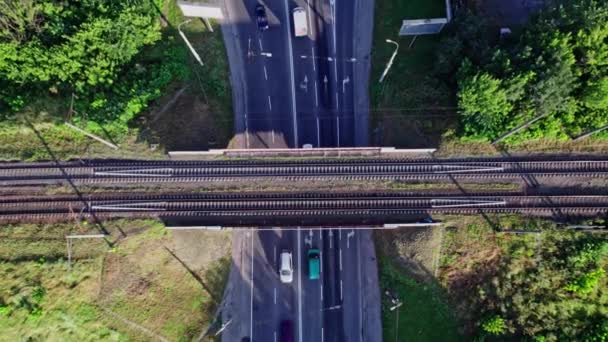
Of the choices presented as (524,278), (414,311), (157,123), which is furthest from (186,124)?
(524,278)

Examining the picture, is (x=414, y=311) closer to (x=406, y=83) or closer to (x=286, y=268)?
(x=286, y=268)

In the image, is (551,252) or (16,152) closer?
(551,252)

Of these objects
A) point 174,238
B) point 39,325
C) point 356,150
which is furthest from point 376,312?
point 39,325

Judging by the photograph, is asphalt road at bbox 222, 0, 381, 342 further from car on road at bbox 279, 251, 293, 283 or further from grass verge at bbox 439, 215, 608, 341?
grass verge at bbox 439, 215, 608, 341

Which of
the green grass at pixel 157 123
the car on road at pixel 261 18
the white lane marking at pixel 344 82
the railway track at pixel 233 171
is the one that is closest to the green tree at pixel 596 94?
the railway track at pixel 233 171

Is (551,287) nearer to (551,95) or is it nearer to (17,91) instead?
(551,95)

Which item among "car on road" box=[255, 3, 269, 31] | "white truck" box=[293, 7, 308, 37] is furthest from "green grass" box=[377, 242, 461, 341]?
"car on road" box=[255, 3, 269, 31]

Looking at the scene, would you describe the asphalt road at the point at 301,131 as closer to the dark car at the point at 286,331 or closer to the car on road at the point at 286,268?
the dark car at the point at 286,331

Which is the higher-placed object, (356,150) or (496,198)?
(356,150)
